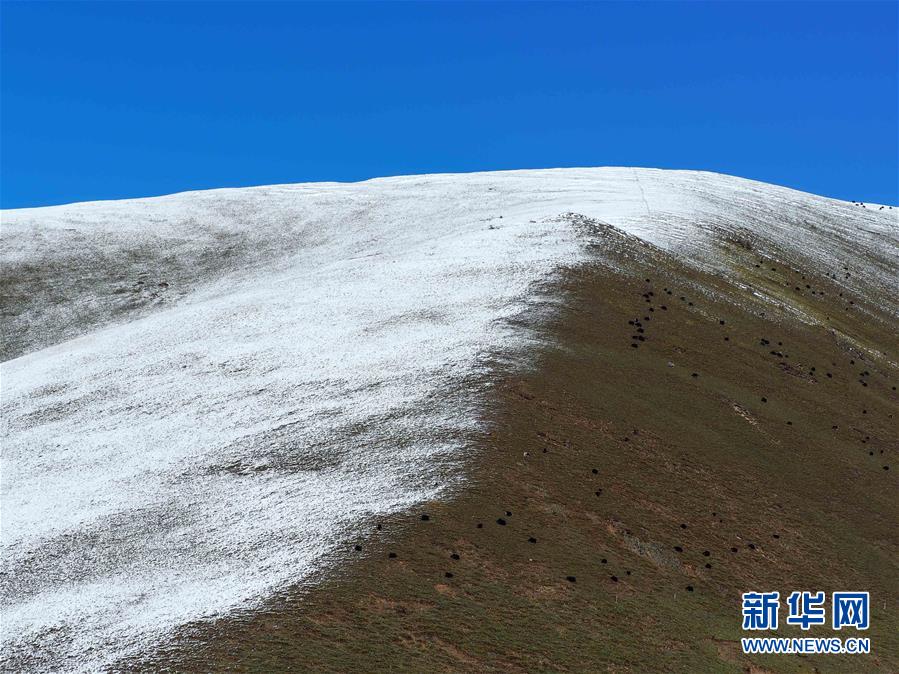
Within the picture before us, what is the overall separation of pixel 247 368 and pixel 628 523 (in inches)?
791

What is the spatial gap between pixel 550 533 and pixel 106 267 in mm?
54621

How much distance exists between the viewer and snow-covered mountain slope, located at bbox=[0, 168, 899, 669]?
27391mm

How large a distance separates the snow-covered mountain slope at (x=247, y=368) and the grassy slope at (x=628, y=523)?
1597 mm

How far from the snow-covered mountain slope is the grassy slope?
160 cm

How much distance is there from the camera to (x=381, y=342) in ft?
141

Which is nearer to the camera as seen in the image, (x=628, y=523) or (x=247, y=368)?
(x=628, y=523)

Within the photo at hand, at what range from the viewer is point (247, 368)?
1689 inches

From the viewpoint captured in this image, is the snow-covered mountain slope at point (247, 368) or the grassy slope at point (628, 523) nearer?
the grassy slope at point (628, 523)

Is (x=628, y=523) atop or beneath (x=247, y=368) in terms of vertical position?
beneath

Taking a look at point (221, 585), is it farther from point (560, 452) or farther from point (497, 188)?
point (497, 188)

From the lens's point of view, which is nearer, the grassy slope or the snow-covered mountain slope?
the grassy slope

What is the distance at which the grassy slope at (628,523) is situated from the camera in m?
23.9

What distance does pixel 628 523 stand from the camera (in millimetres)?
30156

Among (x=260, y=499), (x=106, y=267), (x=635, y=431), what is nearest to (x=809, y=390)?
(x=635, y=431)
